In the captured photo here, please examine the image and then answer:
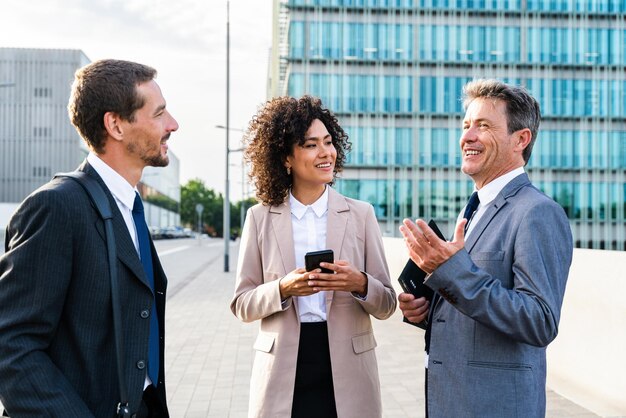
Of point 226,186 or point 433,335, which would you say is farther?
point 226,186

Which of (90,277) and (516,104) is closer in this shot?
(90,277)

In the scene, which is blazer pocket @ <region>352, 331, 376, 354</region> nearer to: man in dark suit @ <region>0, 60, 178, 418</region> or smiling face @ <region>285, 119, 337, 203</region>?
smiling face @ <region>285, 119, 337, 203</region>

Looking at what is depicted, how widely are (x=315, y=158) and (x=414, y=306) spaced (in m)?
0.86

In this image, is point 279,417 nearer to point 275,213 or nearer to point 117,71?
point 275,213

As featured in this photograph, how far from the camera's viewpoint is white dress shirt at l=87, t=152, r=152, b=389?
2.22 meters

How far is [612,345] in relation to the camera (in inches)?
218

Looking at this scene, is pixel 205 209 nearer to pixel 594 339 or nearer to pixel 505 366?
pixel 594 339

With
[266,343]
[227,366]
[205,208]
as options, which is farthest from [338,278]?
[205,208]

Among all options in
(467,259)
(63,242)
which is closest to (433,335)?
(467,259)

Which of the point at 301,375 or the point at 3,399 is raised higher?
the point at 3,399

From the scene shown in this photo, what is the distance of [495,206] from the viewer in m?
2.57

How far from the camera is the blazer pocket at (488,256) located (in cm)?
241

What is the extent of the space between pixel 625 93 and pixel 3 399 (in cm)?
5481

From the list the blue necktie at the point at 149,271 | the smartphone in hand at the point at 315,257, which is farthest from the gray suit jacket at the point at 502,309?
the blue necktie at the point at 149,271
